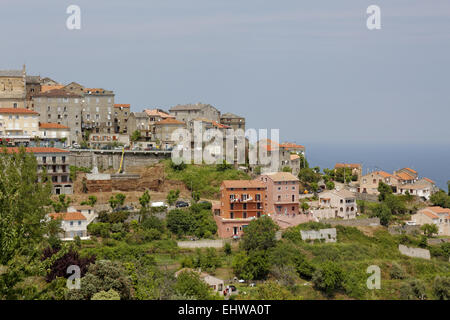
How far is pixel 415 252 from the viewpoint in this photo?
44.4 metres

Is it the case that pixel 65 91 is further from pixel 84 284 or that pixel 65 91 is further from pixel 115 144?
pixel 84 284

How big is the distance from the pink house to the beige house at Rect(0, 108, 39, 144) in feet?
79.9

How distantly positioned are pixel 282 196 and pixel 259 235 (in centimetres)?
656

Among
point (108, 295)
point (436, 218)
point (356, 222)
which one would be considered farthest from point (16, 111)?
point (436, 218)

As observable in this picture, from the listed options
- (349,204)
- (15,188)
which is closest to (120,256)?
(15,188)

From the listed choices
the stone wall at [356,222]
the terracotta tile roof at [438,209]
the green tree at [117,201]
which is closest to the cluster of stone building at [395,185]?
the terracotta tile roof at [438,209]

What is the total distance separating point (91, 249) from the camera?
120 ft

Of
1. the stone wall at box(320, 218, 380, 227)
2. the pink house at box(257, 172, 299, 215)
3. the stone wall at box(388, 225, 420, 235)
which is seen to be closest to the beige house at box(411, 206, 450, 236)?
the stone wall at box(388, 225, 420, 235)

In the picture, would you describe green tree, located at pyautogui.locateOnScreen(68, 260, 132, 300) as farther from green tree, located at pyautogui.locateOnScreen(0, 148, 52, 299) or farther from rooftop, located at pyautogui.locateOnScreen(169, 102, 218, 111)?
rooftop, located at pyautogui.locateOnScreen(169, 102, 218, 111)

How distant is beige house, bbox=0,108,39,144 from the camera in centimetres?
5322

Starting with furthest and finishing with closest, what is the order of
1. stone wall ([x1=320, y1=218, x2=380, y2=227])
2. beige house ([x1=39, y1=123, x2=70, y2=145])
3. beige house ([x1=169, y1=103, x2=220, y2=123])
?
beige house ([x1=169, y1=103, x2=220, y2=123]) → beige house ([x1=39, y1=123, x2=70, y2=145]) → stone wall ([x1=320, y1=218, x2=380, y2=227])

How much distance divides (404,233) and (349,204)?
17.5ft

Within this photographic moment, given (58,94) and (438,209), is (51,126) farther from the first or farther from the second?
(438,209)
